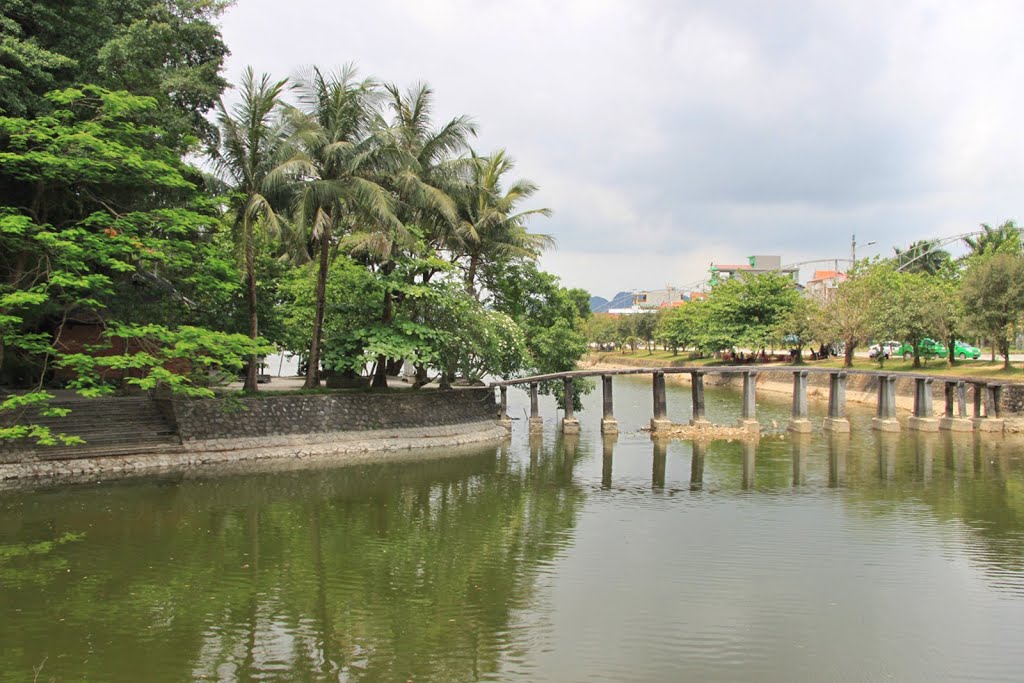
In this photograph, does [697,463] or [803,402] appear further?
[803,402]

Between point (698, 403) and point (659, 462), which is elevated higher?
point (698, 403)

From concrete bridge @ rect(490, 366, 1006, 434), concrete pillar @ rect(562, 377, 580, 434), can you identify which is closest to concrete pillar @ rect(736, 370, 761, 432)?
concrete bridge @ rect(490, 366, 1006, 434)

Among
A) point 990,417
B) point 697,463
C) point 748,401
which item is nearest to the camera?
point 697,463

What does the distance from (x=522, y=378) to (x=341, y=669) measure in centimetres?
2286

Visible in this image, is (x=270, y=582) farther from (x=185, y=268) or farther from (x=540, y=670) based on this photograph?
(x=185, y=268)

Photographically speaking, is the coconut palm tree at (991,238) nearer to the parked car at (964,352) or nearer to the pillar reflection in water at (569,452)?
the parked car at (964,352)

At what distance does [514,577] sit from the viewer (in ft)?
41.4

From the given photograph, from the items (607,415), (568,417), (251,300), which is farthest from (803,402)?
(251,300)

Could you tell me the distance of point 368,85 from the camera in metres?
25.2

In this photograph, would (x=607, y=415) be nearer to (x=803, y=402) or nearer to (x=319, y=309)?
(x=803, y=402)

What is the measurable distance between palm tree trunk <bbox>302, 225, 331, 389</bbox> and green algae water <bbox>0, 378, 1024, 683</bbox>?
5.53 meters

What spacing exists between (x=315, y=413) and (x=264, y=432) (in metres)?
1.85

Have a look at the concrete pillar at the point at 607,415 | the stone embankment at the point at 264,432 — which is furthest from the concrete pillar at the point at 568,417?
the stone embankment at the point at 264,432

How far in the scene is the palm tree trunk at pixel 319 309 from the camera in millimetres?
25156
